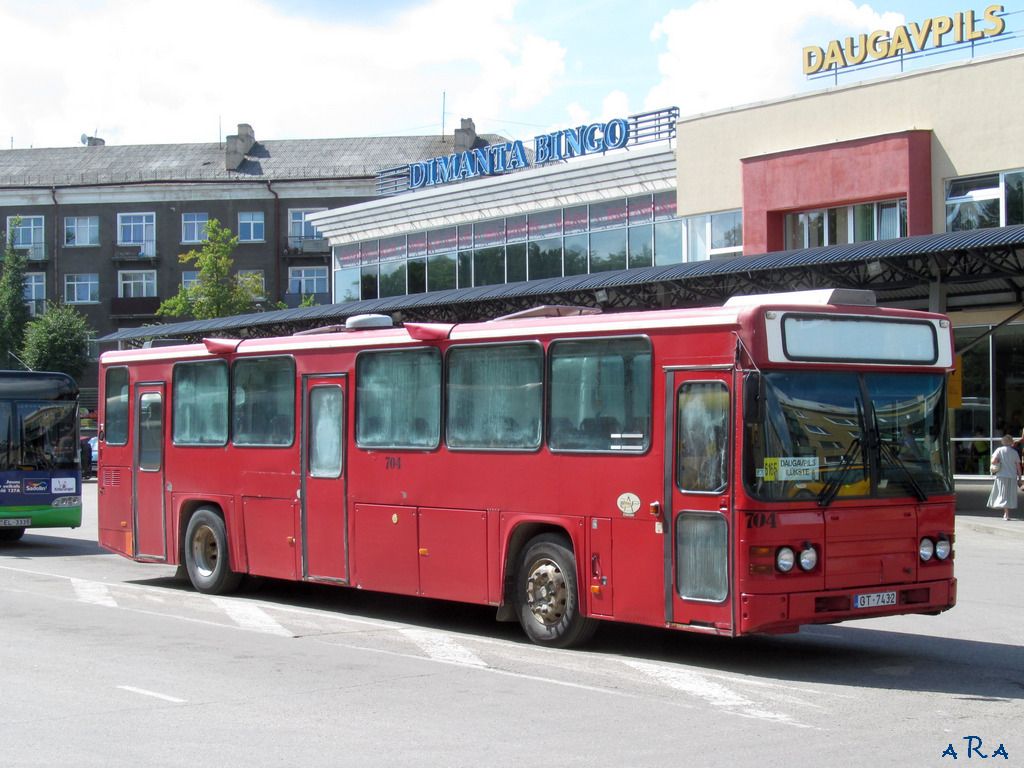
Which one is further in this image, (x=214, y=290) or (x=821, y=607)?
(x=214, y=290)

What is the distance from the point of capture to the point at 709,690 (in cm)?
Result: 862

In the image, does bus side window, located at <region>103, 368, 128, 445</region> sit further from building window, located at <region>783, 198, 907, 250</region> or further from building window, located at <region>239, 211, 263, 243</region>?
building window, located at <region>239, 211, 263, 243</region>

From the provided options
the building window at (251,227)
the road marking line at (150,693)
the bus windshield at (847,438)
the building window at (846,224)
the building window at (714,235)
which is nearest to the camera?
the road marking line at (150,693)

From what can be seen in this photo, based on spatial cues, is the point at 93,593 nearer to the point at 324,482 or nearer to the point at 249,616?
the point at 249,616

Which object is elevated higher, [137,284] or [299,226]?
[299,226]

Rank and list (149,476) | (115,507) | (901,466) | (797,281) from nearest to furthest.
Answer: (901,466) < (149,476) < (115,507) < (797,281)

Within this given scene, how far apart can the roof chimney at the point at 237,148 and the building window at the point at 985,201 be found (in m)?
50.2

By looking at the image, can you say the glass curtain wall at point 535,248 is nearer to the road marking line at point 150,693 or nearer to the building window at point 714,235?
the building window at point 714,235

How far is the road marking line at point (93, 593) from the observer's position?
13.5 m

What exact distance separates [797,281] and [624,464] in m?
18.3

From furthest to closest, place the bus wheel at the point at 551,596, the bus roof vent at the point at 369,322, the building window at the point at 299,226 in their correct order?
the building window at the point at 299,226 < the bus roof vent at the point at 369,322 < the bus wheel at the point at 551,596

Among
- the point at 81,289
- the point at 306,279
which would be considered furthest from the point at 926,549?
the point at 81,289

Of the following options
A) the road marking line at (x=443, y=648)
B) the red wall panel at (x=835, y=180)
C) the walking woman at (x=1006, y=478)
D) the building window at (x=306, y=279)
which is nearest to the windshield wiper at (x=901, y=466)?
the road marking line at (x=443, y=648)

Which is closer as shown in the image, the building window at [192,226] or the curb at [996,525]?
the curb at [996,525]
